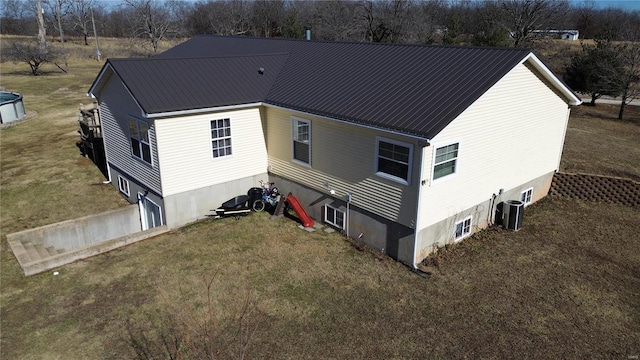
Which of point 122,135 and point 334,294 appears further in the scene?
point 122,135

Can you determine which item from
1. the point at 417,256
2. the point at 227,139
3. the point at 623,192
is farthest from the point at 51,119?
the point at 623,192

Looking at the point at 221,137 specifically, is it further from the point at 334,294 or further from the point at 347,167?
the point at 334,294

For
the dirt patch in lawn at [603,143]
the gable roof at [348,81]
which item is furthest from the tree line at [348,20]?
the gable roof at [348,81]

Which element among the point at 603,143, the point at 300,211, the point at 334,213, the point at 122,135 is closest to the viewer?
the point at 334,213

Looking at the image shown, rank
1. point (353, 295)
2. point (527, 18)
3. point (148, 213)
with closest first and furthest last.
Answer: point (353, 295) → point (148, 213) → point (527, 18)

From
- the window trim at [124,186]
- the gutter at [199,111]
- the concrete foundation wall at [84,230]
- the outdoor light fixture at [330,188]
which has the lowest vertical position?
the concrete foundation wall at [84,230]

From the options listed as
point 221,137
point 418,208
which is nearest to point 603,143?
point 418,208

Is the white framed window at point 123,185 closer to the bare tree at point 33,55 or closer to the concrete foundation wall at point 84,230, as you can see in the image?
the concrete foundation wall at point 84,230
